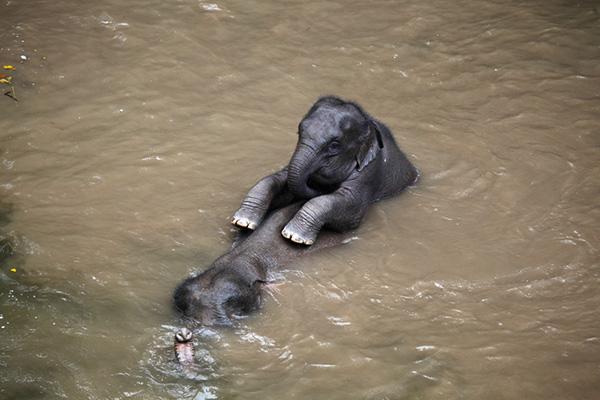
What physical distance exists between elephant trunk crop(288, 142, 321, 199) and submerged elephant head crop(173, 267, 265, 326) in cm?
103

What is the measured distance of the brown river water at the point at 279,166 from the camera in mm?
6086

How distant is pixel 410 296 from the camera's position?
22.5ft

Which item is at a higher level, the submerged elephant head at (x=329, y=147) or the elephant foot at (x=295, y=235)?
the submerged elephant head at (x=329, y=147)

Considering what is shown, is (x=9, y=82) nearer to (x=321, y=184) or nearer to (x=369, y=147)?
(x=321, y=184)

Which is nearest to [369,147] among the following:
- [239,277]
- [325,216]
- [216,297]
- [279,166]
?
[325,216]

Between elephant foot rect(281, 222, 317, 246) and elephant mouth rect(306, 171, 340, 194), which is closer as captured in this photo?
elephant foot rect(281, 222, 317, 246)

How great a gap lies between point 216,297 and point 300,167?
4.62ft

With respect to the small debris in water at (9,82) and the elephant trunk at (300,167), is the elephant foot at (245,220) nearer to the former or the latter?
the elephant trunk at (300,167)

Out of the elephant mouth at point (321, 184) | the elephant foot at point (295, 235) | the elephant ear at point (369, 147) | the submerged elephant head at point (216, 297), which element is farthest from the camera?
the elephant ear at point (369, 147)

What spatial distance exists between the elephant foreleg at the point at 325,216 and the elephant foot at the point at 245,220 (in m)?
0.29

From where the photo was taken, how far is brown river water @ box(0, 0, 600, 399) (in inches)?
240

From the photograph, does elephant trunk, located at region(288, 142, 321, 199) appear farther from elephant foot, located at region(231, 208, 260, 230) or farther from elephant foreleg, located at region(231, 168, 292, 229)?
elephant foot, located at region(231, 208, 260, 230)

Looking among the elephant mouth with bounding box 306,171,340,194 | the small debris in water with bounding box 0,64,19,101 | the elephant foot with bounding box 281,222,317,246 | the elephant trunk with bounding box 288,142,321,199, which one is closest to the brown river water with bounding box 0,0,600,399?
the small debris in water with bounding box 0,64,19,101

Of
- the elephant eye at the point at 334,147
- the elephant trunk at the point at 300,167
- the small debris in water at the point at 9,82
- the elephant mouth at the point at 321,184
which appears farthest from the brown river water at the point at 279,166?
the elephant eye at the point at 334,147
